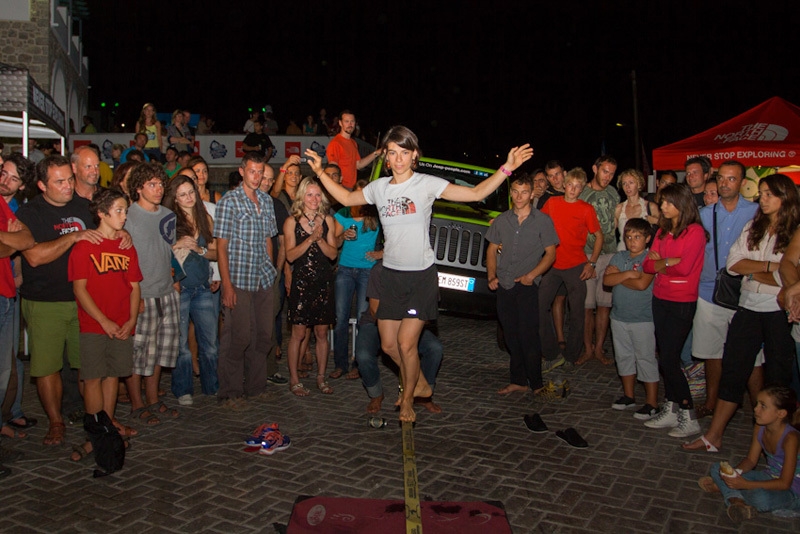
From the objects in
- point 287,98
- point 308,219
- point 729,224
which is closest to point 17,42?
point 308,219

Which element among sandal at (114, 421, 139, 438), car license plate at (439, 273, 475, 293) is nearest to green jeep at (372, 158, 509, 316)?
car license plate at (439, 273, 475, 293)

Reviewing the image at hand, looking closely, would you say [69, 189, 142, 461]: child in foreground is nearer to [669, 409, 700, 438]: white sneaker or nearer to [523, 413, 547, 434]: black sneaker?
[523, 413, 547, 434]: black sneaker

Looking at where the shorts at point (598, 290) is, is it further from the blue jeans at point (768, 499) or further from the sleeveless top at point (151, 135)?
the sleeveless top at point (151, 135)

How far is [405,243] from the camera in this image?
554cm

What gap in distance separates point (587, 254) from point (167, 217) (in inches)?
212

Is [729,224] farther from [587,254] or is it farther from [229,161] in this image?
[229,161]

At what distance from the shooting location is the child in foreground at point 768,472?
4543 millimetres

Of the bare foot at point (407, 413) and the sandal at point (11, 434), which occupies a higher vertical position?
the bare foot at point (407, 413)

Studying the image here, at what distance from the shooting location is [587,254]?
29.8 feet

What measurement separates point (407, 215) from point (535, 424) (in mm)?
2279

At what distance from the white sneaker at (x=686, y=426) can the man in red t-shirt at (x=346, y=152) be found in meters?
5.82

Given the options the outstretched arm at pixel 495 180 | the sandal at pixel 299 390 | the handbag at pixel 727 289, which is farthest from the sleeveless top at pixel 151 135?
the handbag at pixel 727 289

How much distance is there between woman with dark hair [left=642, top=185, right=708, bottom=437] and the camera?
604 cm

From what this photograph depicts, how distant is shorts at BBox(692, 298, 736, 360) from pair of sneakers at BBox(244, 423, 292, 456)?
380cm
